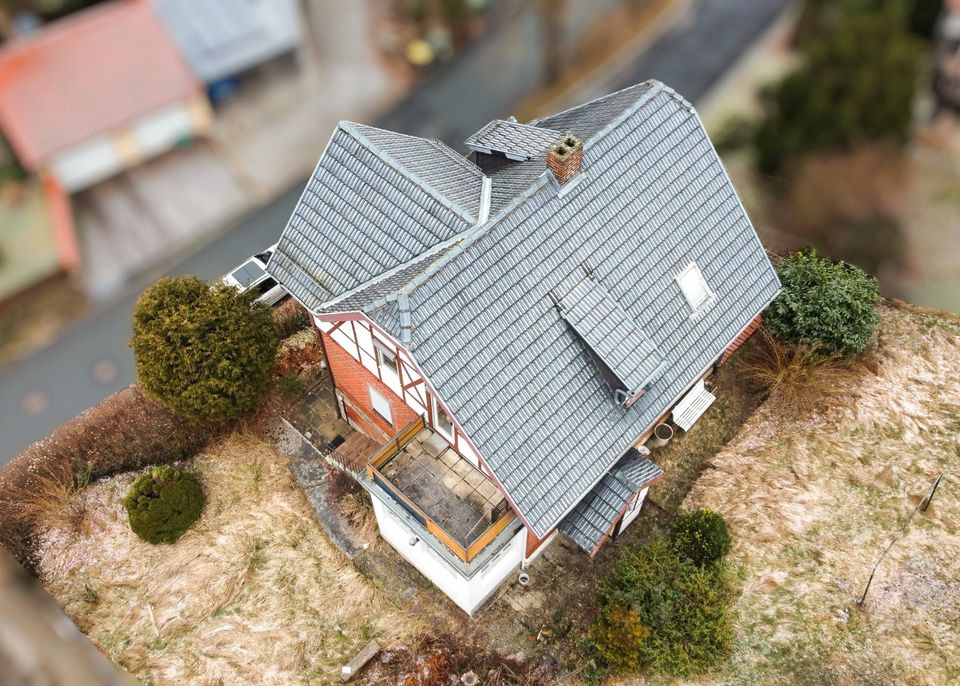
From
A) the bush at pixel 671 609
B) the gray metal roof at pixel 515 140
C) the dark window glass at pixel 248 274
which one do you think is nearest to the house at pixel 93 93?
the dark window glass at pixel 248 274

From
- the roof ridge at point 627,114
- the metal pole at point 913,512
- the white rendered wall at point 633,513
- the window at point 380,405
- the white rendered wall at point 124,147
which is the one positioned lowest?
the metal pole at point 913,512

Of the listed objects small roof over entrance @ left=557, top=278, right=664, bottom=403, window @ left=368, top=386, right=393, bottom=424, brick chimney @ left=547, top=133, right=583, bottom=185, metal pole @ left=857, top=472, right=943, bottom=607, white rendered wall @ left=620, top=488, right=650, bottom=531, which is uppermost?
brick chimney @ left=547, top=133, right=583, bottom=185

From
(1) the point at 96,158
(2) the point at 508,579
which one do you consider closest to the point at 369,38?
(1) the point at 96,158

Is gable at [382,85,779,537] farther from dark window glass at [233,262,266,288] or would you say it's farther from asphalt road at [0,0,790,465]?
asphalt road at [0,0,790,465]

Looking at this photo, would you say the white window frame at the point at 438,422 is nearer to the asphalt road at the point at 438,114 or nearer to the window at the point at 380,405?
the window at the point at 380,405

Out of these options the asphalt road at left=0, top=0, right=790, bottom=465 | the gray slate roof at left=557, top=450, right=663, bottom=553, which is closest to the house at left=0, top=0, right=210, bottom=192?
the asphalt road at left=0, top=0, right=790, bottom=465

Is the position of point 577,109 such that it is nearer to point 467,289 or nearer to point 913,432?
point 467,289
